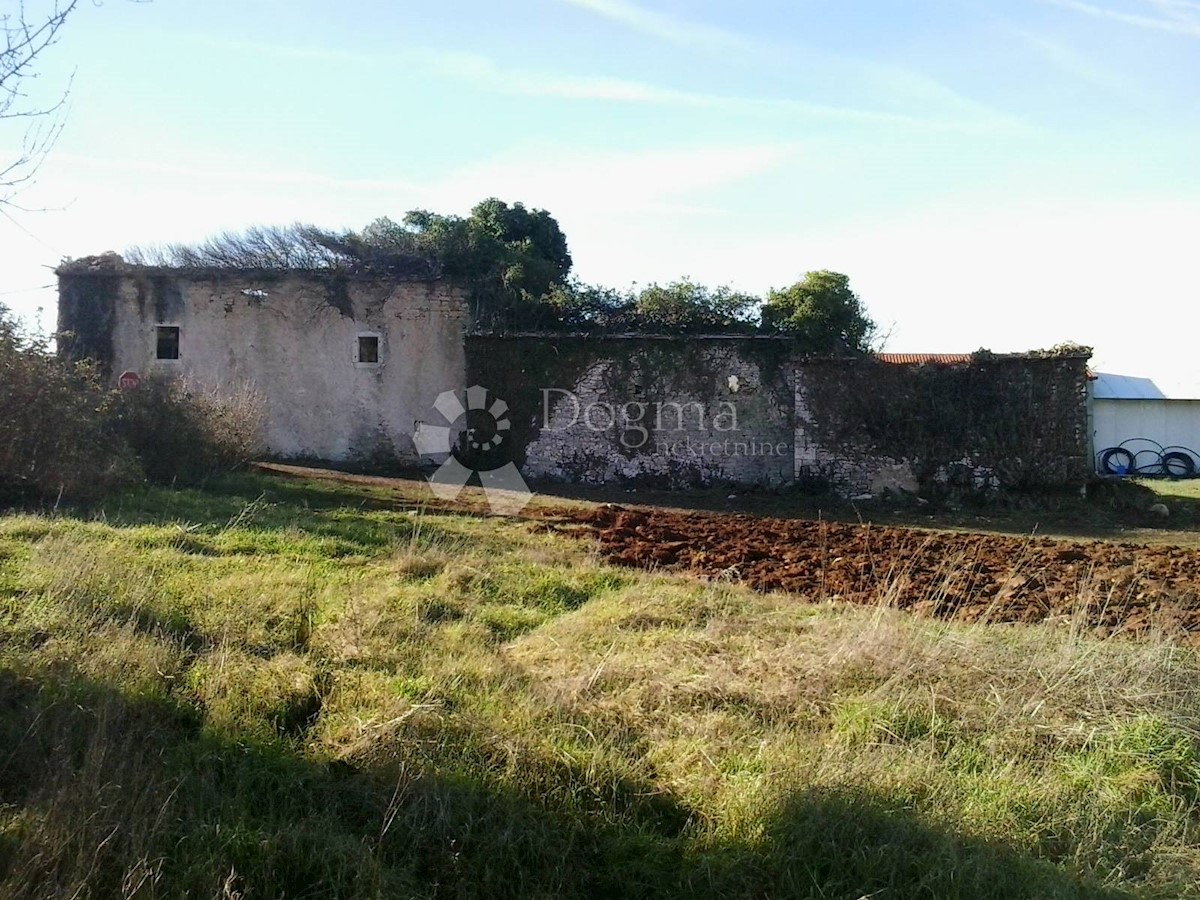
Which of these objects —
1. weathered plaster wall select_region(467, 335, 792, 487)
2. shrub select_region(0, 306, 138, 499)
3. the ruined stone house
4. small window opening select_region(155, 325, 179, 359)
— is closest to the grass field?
shrub select_region(0, 306, 138, 499)

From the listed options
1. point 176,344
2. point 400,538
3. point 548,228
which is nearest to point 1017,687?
point 400,538

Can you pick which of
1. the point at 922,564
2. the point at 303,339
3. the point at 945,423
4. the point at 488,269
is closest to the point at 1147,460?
the point at 945,423

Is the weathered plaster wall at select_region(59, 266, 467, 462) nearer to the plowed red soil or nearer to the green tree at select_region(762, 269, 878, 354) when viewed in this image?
the green tree at select_region(762, 269, 878, 354)

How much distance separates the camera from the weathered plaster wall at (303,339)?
62.5 ft

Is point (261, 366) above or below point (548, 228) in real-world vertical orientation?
below

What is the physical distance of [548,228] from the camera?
85.4ft

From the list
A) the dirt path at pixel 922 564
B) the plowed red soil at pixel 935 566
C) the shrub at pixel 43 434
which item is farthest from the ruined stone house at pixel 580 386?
the shrub at pixel 43 434

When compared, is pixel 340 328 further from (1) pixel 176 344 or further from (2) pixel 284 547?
(2) pixel 284 547

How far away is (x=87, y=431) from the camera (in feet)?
34.1

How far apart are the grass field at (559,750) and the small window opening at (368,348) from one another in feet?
42.9

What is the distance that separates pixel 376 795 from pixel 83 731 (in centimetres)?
140

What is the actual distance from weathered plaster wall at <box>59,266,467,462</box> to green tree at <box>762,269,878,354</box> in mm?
6235

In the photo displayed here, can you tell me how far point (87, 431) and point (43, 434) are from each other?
49 centimetres

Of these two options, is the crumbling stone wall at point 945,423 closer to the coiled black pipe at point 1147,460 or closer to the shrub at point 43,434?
the coiled black pipe at point 1147,460
